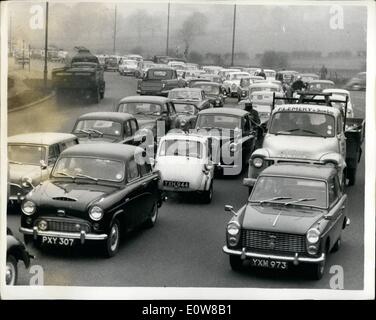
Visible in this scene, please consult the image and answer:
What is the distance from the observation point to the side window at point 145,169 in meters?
12.0

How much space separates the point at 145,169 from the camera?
12141mm

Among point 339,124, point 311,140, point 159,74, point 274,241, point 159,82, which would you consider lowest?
point 274,241

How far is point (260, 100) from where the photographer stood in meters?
20.2

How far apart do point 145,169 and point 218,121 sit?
14.0 ft

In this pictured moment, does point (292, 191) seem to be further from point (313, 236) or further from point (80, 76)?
point (80, 76)

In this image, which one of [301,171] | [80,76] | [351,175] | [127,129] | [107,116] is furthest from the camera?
[127,129]

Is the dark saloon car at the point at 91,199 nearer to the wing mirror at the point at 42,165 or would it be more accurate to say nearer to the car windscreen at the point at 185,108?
the wing mirror at the point at 42,165

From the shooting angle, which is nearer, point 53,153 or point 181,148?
point 53,153

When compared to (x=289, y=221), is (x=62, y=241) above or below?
below

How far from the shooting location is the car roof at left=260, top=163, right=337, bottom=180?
11.0 metres

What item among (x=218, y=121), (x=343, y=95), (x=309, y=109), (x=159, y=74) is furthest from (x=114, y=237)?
(x=159, y=74)

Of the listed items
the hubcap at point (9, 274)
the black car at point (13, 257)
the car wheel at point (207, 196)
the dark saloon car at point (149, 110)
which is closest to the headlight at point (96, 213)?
the black car at point (13, 257)

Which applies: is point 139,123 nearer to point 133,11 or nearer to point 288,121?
point 288,121

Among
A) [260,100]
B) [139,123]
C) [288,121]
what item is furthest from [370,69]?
[260,100]
